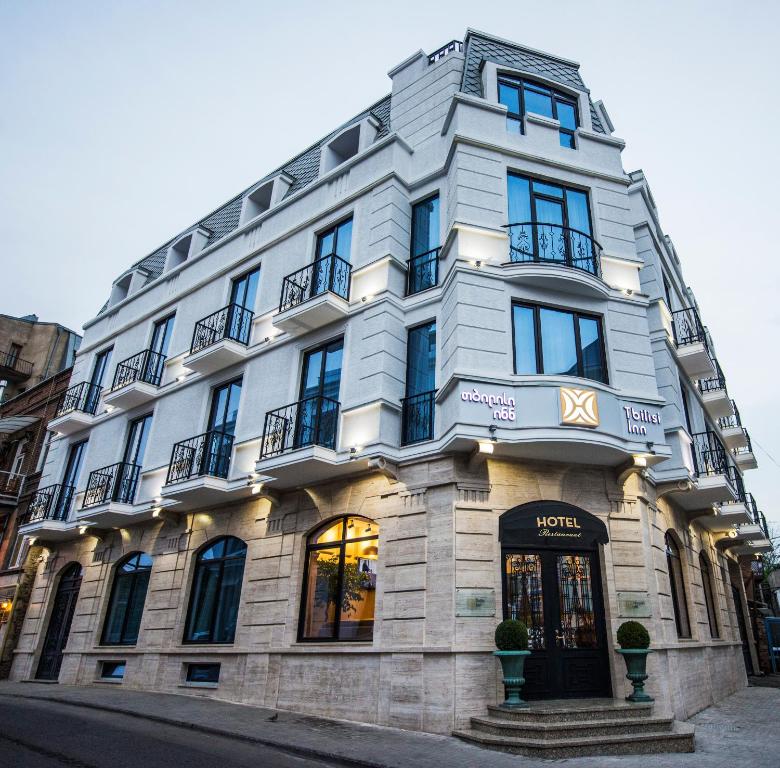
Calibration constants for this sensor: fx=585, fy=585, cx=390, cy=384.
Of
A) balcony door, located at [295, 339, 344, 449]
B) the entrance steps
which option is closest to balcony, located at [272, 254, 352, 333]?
balcony door, located at [295, 339, 344, 449]

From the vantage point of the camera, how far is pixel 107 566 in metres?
17.8

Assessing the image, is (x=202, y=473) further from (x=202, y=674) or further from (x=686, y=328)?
Result: (x=686, y=328)

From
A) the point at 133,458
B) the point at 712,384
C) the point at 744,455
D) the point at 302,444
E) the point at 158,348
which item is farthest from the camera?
the point at 744,455

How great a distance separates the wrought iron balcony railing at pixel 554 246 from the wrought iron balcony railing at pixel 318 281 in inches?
162

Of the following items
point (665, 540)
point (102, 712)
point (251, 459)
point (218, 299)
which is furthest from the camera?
point (218, 299)

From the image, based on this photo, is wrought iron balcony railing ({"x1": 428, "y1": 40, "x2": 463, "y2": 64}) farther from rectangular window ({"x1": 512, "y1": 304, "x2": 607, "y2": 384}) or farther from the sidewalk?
the sidewalk

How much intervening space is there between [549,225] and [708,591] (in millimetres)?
11769

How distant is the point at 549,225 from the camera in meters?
12.9

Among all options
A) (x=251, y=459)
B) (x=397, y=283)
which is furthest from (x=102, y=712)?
(x=397, y=283)

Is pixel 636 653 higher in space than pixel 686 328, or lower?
lower

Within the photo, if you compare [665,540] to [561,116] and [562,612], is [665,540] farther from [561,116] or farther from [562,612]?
[561,116]

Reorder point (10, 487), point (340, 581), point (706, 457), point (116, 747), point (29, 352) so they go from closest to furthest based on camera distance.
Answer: point (116, 747) < point (340, 581) < point (706, 457) < point (10, 487) < point (29, 352)

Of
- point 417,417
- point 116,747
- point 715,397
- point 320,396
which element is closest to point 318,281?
point 320,396

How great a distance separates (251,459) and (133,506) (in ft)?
15.7
